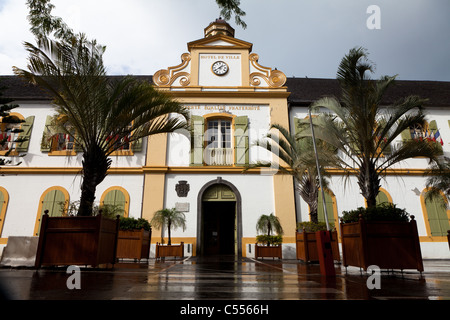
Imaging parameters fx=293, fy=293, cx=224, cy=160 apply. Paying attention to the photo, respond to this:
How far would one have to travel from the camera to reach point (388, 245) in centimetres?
547

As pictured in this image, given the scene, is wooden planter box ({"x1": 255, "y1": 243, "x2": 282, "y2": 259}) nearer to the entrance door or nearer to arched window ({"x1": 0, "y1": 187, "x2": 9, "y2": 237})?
the entrance door

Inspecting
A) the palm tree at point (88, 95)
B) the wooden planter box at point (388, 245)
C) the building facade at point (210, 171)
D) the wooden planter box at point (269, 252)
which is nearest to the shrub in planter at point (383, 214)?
the wooden planter box at point (388, 245)

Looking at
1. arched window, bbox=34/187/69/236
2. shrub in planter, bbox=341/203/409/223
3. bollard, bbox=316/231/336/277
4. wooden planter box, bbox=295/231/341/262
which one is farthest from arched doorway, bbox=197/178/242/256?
bollard, bbox=316/231/336/277

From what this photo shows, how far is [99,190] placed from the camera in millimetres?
13656

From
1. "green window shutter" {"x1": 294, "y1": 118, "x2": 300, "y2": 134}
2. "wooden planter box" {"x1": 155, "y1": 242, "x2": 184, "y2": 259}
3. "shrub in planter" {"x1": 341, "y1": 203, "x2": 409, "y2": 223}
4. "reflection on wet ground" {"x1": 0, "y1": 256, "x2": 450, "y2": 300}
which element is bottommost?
"reflection on wet ground" {"x1": 0, "y1": 256, "x2": 450, "y2": 300}

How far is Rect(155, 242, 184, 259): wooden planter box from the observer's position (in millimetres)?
A: 11430

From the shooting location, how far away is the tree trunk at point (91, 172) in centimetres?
660

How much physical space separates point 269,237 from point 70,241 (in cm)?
839

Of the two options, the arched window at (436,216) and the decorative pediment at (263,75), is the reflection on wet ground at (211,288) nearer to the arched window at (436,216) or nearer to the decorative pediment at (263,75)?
the arched window at (436,216)

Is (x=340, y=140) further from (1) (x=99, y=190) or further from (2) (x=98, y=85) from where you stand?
(1) (x=99, y=190)

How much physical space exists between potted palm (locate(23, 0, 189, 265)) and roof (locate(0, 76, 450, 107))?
979cm

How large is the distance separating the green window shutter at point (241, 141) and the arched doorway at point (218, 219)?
132cm
